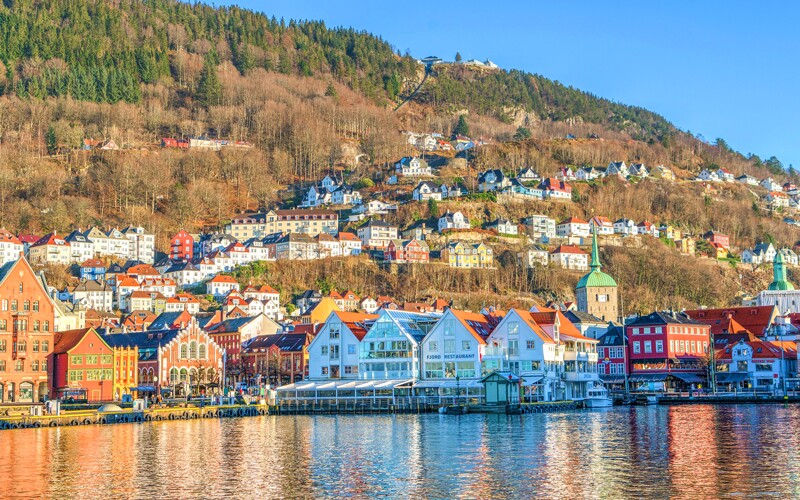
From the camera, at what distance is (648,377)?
113m

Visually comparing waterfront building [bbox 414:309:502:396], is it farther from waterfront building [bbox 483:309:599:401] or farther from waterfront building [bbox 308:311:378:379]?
waterfront building [bbox 308:311:378:379]

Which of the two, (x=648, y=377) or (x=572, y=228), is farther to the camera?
Result: (x=572, y=228)

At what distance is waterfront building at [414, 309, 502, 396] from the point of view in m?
82.2

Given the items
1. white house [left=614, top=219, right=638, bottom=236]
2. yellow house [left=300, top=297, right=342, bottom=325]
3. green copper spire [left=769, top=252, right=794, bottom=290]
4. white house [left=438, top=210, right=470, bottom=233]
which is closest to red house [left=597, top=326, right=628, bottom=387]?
→ yellow house [left=300, top=297, right=342, bottom=325]

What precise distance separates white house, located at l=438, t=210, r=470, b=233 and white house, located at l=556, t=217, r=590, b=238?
62.5ft

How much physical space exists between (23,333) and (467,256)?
95631 mm

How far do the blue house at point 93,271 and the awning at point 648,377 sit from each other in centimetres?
8922

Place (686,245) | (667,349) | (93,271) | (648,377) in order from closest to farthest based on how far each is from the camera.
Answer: (648,377), (667,349), (93,271), (686,245)

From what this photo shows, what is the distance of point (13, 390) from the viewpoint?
277 ft

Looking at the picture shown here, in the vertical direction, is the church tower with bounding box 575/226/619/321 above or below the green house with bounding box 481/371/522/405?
above

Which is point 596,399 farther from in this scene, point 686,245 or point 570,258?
point 686,245

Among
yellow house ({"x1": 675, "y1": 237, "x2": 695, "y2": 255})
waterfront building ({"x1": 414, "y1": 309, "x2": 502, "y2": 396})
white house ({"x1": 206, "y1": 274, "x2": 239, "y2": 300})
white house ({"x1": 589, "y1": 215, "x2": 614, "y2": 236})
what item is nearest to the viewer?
waterfront building ({"x1": 414, "y1": 309, "x2": 502, "y2": 396})

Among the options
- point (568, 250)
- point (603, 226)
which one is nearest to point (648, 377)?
point (568, 250)

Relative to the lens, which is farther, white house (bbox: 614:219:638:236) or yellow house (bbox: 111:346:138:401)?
white house (bbox: 614:219:638:236)
